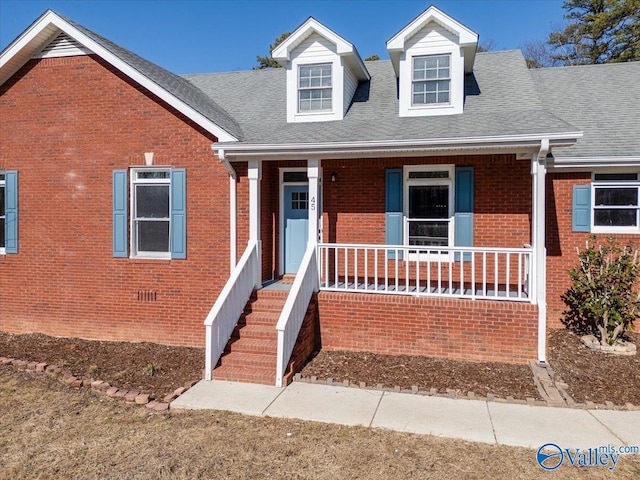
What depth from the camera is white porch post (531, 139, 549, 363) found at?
6.97 meters

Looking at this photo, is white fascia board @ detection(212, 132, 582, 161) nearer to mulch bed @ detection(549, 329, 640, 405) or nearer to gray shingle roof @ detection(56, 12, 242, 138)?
gray shingle roof @ detection(56, 12, 242, 138)

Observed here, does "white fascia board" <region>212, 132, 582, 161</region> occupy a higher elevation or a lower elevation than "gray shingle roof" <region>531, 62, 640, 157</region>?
lower

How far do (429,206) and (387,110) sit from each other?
7.39 ft

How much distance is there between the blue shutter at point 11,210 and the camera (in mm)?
9227

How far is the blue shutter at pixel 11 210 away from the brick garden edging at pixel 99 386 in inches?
113

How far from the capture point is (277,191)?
957 cm

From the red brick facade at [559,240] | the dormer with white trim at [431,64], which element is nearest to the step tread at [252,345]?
the dormer with white trim at [431,64]

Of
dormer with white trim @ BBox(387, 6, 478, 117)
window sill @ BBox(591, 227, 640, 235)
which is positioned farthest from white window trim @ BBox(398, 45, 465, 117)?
window sill @ BBox(591, 227, 640, 235)

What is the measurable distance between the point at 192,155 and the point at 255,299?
117 inches

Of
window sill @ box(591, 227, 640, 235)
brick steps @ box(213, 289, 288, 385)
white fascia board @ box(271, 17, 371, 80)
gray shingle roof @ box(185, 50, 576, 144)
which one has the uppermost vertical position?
white fascia board @ box(271, 17, 371, 80)

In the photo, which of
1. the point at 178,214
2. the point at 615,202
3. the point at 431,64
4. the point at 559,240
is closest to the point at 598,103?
the point at 615,202

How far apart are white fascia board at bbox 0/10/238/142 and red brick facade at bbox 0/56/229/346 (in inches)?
10.5

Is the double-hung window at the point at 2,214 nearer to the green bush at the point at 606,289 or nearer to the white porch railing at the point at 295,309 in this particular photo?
the white porch railing at the point at 295,309

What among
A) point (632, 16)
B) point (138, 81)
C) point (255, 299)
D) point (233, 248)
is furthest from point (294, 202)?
point (632, 16)
